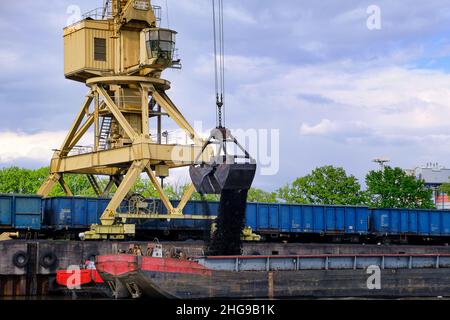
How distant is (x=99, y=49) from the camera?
6281 centimetres

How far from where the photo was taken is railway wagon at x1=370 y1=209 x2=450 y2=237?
7206cm

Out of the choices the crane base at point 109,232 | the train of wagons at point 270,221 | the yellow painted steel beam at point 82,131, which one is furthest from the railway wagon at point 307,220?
the yellow painted steel beam at point 82,131

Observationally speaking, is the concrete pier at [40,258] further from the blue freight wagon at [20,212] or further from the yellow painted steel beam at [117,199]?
the blue freight wagon at [20,212]

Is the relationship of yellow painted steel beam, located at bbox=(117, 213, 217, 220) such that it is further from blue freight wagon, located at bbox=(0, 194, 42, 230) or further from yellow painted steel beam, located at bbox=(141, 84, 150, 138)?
blue freight wagon, located at bbox=(0, 194, 42, 230)

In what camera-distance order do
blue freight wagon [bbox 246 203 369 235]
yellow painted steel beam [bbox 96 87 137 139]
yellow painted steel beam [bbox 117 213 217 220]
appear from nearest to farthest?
yellow painted steel beam [bbox 117 213 217 220]
yellow painted steel beam [bbox 96 87 137 139]
blue freight wagon [bbox 246 203 369 235]

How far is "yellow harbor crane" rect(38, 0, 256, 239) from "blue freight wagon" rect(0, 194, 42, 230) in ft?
11.2

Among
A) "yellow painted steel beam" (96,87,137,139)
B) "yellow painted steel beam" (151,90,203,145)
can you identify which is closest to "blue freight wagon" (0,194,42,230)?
"yellow painted steel beam" (96,87,137,139)

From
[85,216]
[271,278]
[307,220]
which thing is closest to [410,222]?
[307,220]

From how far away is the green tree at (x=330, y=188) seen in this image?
98.0 metres

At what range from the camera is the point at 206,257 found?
46156 mm

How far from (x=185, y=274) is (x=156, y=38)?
2017 cm

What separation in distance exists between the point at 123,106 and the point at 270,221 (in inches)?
521

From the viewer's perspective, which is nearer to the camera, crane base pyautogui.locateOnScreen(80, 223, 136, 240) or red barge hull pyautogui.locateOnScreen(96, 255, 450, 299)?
red barge hull pyautogui.locateOnScreen(96, 255, 450, 299)

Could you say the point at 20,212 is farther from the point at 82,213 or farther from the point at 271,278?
the point at 271,278
